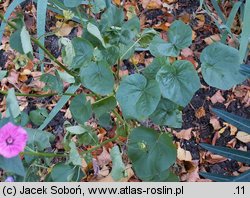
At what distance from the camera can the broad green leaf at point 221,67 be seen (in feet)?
3.22

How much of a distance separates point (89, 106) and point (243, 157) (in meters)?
0.55

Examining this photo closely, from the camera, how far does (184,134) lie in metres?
1.77

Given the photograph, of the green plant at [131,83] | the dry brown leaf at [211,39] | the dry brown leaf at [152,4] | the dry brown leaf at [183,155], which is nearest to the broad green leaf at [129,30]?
the green plant at [131,83]

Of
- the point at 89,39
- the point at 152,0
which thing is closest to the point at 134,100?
the point at 89,39

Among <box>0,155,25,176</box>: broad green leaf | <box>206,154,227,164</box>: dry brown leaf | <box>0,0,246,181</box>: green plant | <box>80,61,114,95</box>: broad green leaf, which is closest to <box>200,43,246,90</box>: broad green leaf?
<box>0,0,246,181</box>: green plant

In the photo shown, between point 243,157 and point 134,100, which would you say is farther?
point 243,157

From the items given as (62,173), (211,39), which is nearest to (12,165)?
(62,173)

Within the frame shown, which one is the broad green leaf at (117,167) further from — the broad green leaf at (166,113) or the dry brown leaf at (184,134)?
the dry brown leaf at (184,134)

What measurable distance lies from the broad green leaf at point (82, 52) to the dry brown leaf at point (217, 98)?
0.90 metres

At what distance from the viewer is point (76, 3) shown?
1.10m

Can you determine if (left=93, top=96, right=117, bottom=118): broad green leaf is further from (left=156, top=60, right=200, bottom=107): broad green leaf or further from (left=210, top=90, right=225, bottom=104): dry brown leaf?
(left=210, top=90, right=225, bottom=104): dry brown leaf
